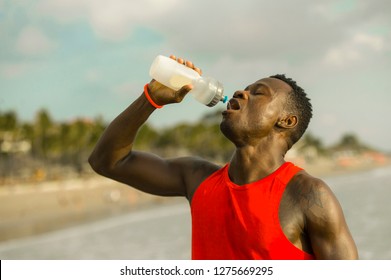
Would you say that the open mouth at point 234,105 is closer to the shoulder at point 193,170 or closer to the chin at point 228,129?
the chin at point 228,129

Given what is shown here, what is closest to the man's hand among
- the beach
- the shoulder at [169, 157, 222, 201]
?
the shoulder at [169, 157, 222, 201]

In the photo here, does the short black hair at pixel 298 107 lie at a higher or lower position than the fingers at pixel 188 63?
lower

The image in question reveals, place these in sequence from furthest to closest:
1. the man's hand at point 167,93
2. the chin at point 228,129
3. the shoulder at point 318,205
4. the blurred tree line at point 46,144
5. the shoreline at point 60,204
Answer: the blurred tree line at point 46,144 < the shoreline at point 60,204 < the man's hand at point 167,93 < the chin at point 228,129 < the shoulder at point 318,205

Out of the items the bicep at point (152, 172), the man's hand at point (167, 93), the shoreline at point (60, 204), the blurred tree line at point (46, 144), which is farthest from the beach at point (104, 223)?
the man's hand at point (167, 93)

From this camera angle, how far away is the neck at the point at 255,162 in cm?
198

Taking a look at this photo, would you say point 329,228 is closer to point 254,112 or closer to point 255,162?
point 255,162

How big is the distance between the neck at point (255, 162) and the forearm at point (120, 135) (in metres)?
0.38

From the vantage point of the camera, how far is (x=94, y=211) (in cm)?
2914

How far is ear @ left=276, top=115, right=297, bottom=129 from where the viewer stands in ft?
6.64

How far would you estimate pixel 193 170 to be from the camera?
2.21 m

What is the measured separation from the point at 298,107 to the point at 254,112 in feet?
0.57

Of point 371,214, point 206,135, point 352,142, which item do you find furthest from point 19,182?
point 352,142

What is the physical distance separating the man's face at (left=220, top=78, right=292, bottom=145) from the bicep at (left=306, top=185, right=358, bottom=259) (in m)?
0.30
